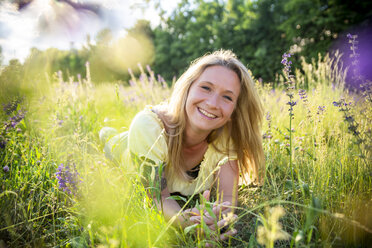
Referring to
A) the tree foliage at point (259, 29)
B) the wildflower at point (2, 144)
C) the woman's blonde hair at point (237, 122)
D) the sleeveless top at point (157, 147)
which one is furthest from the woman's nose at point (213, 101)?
the tree foliage at point (259, 29)

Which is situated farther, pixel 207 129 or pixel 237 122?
pixel 237 122

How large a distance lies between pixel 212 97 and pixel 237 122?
443 mm

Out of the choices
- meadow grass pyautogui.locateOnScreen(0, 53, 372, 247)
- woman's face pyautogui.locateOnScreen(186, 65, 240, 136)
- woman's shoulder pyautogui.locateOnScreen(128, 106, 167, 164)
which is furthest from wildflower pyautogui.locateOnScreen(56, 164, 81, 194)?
woman's face pyautogui.locateOnScreen(186, 65, 240, 136)

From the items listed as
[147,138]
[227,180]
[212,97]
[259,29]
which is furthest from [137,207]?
[259,29]

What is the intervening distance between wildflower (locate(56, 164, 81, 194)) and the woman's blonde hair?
2.42 ft

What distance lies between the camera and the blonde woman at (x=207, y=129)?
1.93 m

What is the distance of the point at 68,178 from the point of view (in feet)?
4.92

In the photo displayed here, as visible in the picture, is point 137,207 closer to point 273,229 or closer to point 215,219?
point 215,219

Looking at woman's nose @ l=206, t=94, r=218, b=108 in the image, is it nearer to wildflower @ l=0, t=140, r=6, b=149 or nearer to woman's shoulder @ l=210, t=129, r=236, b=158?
woman's shoulder @ l=210, t=129, r=236, b=158

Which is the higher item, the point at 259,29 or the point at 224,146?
the point at 259,29

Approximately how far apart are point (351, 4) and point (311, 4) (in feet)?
5.42

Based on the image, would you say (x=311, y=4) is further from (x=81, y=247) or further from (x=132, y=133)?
(x=81, y=247)

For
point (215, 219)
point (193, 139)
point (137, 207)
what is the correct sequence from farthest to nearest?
point (193, 139) < point (137, 207) < point (215, 219)

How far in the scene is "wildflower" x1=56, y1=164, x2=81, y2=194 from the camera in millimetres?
1467
